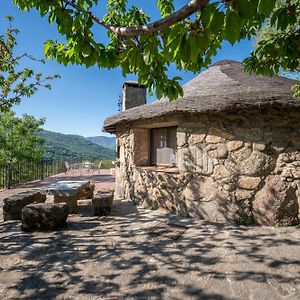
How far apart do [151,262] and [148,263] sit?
0.05 metres

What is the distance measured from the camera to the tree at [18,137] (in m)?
15.9

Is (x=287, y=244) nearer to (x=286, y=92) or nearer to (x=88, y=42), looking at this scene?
(x=286, y=92)

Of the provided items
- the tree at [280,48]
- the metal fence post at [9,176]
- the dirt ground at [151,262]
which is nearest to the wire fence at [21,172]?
the metal fence post at [9,176]

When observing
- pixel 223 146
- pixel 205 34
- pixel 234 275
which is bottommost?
pixel 234 275

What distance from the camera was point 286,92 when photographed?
4594mm

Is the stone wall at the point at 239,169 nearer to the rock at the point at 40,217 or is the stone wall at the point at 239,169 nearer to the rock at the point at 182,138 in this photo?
the rock at the point at 182,138

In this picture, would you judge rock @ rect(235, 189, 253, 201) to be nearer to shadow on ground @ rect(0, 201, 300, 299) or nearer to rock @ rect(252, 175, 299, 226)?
rock @ rect(252, 175, 299, 226)

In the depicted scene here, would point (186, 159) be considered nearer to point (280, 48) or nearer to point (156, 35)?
point (280, 48)

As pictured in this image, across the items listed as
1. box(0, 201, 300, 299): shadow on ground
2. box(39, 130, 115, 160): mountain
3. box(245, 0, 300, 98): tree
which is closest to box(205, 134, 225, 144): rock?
box(0, 201, 300, 299): shadow on ground

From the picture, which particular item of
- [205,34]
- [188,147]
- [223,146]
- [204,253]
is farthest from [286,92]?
[205,34]

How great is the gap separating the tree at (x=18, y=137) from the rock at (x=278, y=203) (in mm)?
15534

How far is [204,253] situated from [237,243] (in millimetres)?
696

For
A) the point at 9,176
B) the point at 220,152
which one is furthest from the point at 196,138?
the point at 9,176

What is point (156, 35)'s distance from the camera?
1.97 metres
